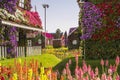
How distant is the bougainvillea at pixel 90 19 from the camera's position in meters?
21.4

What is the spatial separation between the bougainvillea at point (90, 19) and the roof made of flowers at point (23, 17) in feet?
16.9

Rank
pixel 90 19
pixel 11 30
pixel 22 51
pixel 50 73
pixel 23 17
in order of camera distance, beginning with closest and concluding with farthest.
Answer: pixel 50 73, pixel 90 19, pixel 11 30, pixel 23 17, pixel 22 51

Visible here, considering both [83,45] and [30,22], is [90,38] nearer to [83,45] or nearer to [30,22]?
[83,45]

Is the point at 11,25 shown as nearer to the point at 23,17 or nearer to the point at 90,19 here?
the point at 23,17

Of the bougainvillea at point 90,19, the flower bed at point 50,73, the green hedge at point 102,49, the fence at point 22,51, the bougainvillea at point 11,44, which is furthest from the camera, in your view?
the bougainvillea at point 11,44

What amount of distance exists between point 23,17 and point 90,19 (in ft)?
28.0

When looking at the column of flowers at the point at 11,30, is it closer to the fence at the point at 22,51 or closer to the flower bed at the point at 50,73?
the fence at the point at 22,51

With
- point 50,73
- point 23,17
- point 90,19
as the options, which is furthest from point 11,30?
point 50,73

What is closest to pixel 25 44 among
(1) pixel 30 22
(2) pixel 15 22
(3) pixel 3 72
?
(1) pixel 30 22

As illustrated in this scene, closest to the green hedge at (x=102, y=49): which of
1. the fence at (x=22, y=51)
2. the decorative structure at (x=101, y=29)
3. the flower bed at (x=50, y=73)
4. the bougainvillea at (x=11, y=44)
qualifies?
the decorative structure at (x=101, y=29)

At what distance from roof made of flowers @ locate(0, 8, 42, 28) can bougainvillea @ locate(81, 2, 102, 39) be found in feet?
16.9

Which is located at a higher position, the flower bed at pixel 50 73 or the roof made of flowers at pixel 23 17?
the roof made of flowers at pixel 23 17

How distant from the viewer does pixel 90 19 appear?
21.8 metres

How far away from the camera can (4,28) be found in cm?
2542
